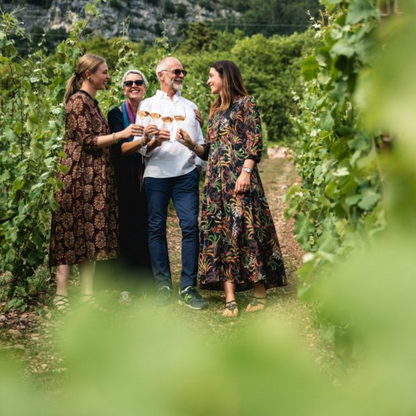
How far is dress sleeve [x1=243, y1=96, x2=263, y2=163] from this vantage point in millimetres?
4457

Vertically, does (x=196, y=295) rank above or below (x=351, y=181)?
below

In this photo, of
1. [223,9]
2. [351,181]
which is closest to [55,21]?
[223,9]

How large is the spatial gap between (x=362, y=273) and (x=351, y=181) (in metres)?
1.56

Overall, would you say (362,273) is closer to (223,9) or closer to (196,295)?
(196,295)

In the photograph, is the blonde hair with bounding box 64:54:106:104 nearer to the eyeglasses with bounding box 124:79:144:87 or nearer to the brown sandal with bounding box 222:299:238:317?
the eyeglasses with bounding box 124:79:144:87

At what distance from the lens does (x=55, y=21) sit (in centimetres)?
8088

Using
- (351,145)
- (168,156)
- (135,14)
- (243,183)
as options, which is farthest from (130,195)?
(135,14)

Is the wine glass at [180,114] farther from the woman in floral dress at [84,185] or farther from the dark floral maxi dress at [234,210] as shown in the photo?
the woman in floral dress at [84,185]

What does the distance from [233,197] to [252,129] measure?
533 millimetres

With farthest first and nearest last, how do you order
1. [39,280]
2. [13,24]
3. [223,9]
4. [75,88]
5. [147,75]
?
[223,9] < [147,75] < [39,280] < [75,88] < [13,24]

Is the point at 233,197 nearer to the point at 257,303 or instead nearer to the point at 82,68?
the point at 257,303

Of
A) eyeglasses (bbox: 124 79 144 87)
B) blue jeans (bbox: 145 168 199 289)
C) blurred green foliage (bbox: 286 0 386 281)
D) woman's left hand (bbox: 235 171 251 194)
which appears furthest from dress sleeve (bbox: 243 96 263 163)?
blurred green foliage (bbox: 286 0 386 281)

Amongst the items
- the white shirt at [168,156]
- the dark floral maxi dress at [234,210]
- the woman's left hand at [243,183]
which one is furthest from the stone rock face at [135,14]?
the woman's left hand at [243,183]

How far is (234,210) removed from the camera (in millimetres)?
4562
